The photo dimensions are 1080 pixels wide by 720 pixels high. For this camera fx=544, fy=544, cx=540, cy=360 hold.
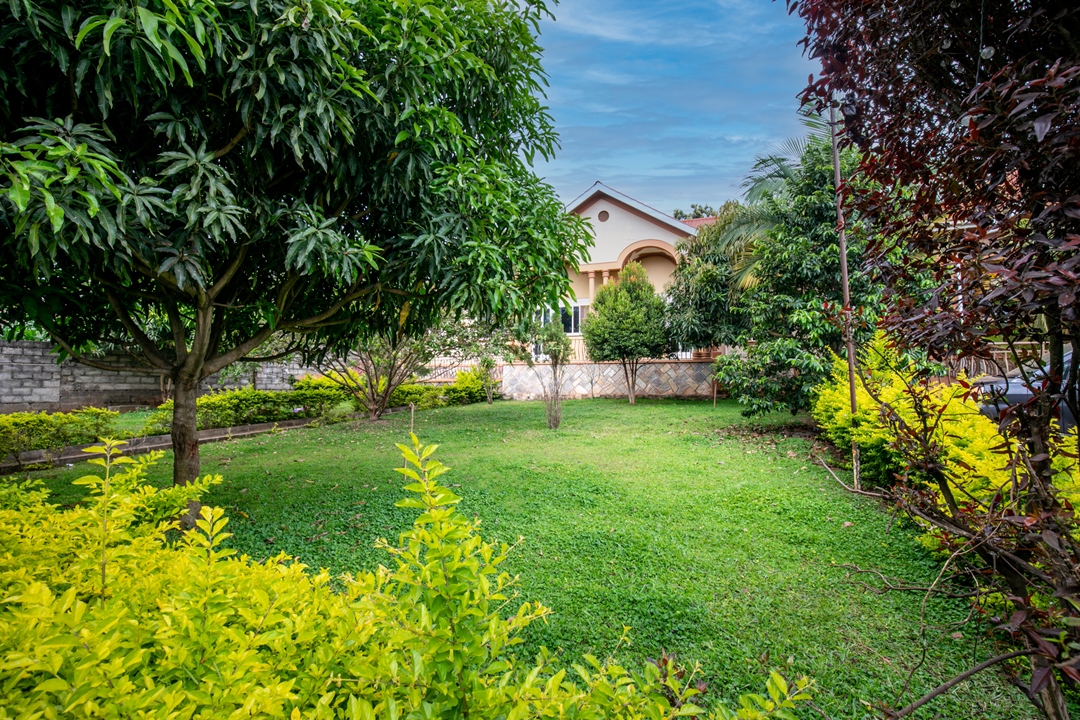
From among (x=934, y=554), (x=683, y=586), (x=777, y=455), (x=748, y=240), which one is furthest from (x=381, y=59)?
(x=748, y=240)

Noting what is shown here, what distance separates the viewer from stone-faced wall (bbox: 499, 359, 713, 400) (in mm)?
16234

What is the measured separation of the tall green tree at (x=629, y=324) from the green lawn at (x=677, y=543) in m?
5.95

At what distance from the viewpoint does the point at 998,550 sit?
4.28ft

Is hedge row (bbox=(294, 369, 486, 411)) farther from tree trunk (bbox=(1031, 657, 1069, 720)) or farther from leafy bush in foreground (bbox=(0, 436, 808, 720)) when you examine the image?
tree trunk (bbox=(1031, 657, 1069, 720))

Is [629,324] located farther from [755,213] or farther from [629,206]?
[629,206]

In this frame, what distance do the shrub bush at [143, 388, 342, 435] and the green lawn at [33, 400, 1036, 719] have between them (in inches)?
81.7

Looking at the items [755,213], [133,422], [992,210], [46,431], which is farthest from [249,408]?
[992,210]

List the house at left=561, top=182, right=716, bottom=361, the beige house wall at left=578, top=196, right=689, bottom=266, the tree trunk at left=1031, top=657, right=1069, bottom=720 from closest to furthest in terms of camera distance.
→ the tree trunk at left=1031, top=657, right=1069, bottom=720
the house at left=561, top=182, right=716, bottom=361
the beige house wall at left=578, top=196, right=689, bottom=266

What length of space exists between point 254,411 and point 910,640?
11907 mm

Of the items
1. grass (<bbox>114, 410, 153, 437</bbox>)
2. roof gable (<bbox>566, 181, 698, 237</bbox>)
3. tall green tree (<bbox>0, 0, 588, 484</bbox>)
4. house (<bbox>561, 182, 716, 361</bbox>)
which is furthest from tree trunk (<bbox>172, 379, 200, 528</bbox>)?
roof gable (<bbox>566, 181, 698, 237</bbox>)

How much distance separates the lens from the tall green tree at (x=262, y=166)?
2664 mm

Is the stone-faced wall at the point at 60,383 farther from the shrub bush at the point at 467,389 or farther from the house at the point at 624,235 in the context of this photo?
the house at the point at 624,235

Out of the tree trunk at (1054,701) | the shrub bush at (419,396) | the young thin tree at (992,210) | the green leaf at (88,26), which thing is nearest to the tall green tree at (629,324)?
the shrub bush at (419,396)

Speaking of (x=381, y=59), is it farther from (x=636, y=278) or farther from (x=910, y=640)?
(x=636, y=278)
